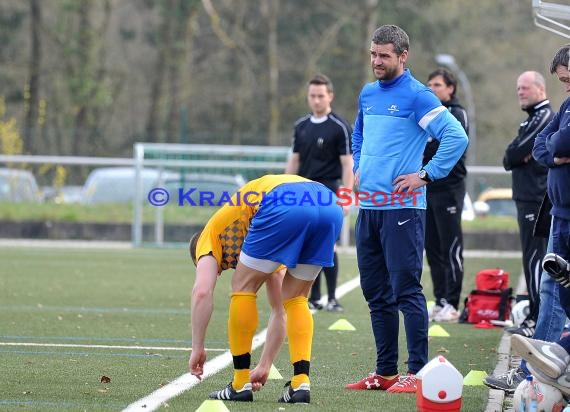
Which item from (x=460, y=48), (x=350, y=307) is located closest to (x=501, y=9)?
(x=460, y=48)

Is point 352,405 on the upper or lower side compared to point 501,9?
lower

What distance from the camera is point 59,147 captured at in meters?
29.5

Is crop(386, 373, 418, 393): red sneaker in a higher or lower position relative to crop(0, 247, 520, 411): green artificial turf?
higher

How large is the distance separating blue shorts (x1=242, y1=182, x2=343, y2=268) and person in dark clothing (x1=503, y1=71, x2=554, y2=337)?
382 centimetres

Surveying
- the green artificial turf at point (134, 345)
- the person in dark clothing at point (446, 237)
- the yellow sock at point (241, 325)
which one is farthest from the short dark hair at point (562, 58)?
the person in dark clothing at point (446, 237)

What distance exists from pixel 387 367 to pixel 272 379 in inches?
28.1

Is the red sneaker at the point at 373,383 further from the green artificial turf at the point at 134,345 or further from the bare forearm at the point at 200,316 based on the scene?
the bare forearm at the point at 200,316

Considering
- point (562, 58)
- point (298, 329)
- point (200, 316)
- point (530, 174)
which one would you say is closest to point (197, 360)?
point (200, 316)

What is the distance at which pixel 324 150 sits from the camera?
12.6 m

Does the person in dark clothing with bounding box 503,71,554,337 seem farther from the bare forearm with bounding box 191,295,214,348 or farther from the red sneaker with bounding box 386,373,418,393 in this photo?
the bare forearm with bounding box 191,295,214,348

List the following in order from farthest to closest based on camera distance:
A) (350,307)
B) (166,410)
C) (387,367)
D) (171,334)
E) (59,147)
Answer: (59,147), (350,307), (171,334), (387,367), (166,410)

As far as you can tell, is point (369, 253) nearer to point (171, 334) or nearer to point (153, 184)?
point (171, 334)

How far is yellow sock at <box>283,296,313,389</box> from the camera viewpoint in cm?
691

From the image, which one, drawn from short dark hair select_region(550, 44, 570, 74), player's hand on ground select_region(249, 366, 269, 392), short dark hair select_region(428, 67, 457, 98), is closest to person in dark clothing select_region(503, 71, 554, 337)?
short dark hair select_region(428, 67, 457, 98)
